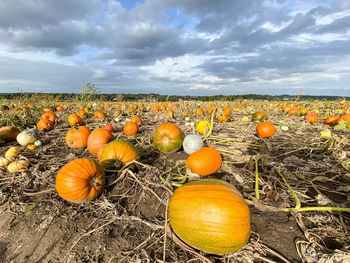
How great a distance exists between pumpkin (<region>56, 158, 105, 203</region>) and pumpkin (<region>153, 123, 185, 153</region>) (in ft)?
5.23

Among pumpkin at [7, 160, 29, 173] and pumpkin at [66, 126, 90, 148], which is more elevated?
pumpkin at [66, 126, 90, 148]

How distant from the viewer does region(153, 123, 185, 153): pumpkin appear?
3.59 m

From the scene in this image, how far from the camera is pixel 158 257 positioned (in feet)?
5.03

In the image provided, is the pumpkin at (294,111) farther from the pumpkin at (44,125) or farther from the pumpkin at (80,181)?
the pumpkin at (44,125)

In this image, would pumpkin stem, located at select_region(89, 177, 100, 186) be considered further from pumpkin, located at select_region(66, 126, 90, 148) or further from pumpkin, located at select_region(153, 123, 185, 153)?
pumpkin, located at select_region(66, 126, 90, 148)

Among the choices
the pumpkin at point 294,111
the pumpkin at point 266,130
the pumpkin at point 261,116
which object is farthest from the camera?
the pumpkin at point 294,111

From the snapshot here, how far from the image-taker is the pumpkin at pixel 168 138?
3.59 meters

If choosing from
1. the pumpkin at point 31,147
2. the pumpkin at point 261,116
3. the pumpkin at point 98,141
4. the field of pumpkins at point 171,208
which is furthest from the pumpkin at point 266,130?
the pumpkin at point 31,147

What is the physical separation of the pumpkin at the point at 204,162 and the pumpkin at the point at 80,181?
4.34 feet

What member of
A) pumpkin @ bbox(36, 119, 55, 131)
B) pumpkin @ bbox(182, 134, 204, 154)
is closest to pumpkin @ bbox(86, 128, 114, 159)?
pumpkin @ bbox(182, 134, 204, 154)

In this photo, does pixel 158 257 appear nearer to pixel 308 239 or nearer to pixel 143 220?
pixel 143 220

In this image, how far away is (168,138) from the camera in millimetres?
3580

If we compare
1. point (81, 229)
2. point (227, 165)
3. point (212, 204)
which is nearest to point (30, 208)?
point (81, 229)

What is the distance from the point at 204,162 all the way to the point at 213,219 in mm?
1150
